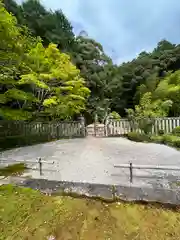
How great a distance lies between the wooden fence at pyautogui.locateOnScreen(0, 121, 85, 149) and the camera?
28.7 ft

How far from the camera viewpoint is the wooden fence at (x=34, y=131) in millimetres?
8734

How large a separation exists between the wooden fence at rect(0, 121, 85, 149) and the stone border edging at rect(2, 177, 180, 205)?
5386 mm

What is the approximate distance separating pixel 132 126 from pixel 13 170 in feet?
23.2

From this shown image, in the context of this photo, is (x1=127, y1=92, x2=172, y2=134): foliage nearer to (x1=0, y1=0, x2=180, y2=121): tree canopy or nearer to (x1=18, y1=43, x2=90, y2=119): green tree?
(x1=0, y1=0, x2=180, y2=121): tree canopy

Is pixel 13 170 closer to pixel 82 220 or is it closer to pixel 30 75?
pixel 82 220

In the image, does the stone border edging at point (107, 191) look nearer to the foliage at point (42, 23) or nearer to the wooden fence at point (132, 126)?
the wooden fence at point (132, 126)

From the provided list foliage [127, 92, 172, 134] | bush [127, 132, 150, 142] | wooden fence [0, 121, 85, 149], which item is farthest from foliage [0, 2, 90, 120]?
foliage [127, 92, 172, 134]

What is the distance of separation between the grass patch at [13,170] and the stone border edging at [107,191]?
21.3 inches

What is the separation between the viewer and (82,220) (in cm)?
257

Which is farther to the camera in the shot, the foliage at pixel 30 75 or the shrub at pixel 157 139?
the shrub at pixel 157 139

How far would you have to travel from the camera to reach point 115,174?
399cm

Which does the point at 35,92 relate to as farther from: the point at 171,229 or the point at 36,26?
the point at 171,229

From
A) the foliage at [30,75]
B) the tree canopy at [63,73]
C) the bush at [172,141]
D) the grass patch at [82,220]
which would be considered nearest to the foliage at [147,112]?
the tree canopy at [63,73]

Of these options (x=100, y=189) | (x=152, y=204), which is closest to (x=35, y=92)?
(x=100, y=189)
